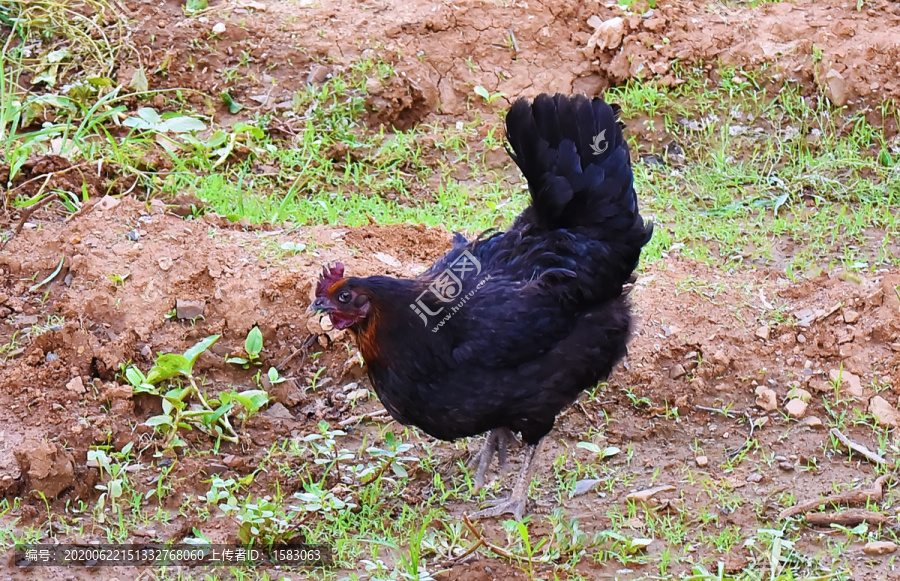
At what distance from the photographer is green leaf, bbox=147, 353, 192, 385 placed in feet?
14.4

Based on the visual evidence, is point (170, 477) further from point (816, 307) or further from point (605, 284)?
point (816, 307)

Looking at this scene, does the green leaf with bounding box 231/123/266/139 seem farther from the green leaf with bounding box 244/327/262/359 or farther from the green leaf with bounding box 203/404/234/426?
the green leaf with bounding box 203/404/234/426

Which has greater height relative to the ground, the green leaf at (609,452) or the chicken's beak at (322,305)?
the chicken's beak at (322,305)

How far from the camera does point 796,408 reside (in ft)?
14.6

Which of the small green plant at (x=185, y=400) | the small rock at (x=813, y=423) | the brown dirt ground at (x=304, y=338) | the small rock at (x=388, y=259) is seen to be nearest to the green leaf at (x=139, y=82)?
the brown dirt ground at (x=304, y=338)

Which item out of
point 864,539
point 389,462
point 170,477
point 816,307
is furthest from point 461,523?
point 816,307

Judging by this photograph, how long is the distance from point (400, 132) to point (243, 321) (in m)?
2.71

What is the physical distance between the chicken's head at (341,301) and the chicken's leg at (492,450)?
0.96 meters

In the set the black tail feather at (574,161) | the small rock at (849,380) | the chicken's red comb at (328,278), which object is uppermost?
the black tail feather at (574,161)

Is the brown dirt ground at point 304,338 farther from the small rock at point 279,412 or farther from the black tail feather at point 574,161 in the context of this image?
the black tail feather at point 574,161

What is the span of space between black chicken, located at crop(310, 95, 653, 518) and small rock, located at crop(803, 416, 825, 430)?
3.22 feet

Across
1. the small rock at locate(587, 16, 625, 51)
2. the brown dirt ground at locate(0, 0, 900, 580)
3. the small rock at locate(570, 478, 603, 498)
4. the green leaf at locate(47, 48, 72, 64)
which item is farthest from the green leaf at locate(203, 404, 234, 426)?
the small rock at locate(587, 16, 625, 51)

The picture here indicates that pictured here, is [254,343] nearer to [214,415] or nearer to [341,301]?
[214,415]

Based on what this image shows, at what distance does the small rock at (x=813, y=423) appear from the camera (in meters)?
4.38
